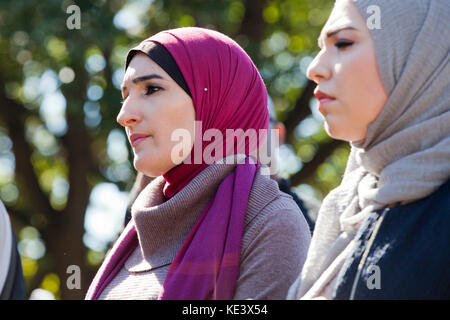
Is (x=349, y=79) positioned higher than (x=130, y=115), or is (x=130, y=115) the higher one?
(x=349, y=79)

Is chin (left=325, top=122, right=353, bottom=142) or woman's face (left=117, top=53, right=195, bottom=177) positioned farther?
woman's face (left=117, top=53, right=195, bottom=177)

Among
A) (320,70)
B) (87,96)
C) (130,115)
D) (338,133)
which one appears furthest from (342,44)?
(87,96)

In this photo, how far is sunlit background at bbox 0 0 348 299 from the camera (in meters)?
6.92

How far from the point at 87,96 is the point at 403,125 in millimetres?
5587

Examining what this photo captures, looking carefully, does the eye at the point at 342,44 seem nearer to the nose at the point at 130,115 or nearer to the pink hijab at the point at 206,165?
the pink hijab at the point at 206,165

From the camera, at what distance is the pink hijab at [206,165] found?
2580mm

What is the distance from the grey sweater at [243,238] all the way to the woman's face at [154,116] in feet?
0.52

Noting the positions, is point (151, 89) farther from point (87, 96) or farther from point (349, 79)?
point (87, 96)

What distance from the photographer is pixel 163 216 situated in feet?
9.23

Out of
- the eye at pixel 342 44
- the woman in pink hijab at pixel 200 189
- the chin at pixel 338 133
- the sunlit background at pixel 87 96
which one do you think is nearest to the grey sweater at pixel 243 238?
the woman in pink hijab at pixel 200 189

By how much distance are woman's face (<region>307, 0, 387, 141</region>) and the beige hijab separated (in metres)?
0.03

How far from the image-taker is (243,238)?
267 centimetres

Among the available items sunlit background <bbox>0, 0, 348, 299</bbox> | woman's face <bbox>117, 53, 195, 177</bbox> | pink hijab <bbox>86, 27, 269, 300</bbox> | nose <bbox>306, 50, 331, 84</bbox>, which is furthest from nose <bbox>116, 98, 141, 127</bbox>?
sunlit background <bbox>0, 0, 348, 299</bbox>

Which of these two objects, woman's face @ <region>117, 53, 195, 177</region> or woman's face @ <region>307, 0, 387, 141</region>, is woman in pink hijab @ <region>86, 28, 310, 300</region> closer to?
woman's face @ <region>117, 53, 195, 177</region>
